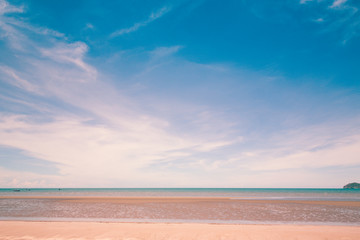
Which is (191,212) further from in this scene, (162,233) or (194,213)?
(162,233)

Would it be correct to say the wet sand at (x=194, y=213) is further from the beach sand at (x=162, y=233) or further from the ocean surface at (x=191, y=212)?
the beach sand at (x=162, y=233)

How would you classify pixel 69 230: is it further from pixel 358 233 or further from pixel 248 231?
pixel 358 233

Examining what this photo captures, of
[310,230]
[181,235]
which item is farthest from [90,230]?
[310,230]

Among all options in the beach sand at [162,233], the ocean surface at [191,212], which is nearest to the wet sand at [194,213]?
the ocean surface at [191,212]

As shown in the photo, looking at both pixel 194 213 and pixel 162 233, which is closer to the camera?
pixel 162 233

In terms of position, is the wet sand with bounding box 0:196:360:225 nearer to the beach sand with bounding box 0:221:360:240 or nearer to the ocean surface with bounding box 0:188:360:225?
the ocean surface with bounding box 0:188:360:225

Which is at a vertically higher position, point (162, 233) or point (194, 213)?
point (162, 233)

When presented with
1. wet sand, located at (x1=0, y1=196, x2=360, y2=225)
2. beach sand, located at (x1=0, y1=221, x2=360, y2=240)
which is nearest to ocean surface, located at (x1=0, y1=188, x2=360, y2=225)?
wet sand, located at (x1=0, y1=196, x2=360, y2=225)

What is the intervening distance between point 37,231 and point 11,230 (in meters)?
1.82

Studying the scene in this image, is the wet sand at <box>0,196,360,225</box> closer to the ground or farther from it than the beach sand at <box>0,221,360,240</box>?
closer to the ground

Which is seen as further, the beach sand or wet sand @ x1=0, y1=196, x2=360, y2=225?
wet sand @ x1=0, y1=196, x2=360, y2=225

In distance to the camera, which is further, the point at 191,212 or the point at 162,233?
the point at 191,212

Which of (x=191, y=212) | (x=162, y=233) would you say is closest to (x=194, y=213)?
(x=191, y=212)

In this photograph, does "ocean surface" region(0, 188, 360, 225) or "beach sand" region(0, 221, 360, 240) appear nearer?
"beach sand" region(0, 221, 360, 240)
